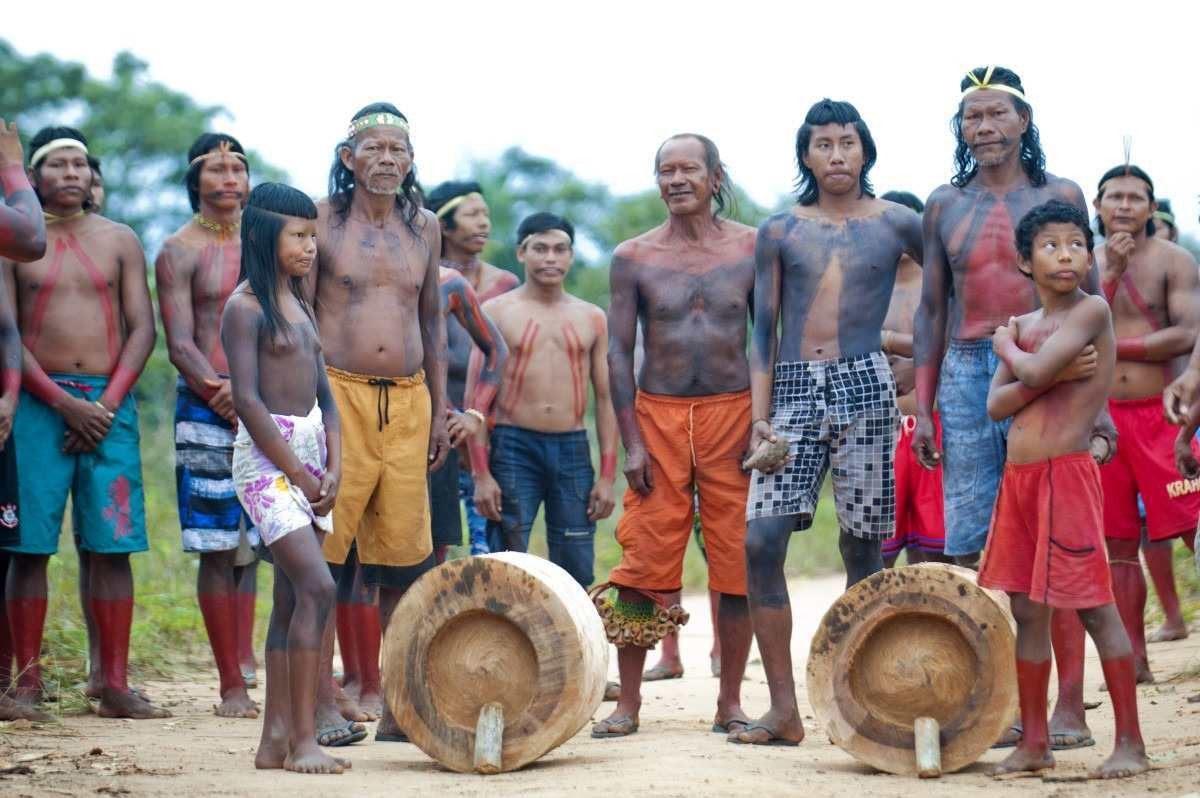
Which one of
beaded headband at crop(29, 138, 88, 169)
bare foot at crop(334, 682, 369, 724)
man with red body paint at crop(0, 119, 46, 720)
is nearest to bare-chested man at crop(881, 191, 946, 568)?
bare foot at crop(334, 682, 369, 724)

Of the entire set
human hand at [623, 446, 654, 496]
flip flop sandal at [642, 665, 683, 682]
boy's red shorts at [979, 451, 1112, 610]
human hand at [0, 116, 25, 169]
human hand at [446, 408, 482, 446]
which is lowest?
flip flop sandal at [642, 665, 683, 682]

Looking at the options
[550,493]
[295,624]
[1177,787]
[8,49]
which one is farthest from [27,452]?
[8,49]

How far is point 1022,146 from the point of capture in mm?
6078

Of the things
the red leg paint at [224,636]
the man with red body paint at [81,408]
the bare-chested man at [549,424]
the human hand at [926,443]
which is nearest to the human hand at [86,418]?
the man with red body paint at [81,408]

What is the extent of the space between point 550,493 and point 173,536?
6475mm

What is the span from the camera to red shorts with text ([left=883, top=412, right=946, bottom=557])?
24.9 ft

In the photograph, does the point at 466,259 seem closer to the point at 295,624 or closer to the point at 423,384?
the point at 423,384

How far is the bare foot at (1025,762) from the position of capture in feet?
16.2

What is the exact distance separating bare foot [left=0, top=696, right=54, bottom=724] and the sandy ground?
4.9 inches

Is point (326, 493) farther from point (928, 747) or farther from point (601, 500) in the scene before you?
point (601, 500)

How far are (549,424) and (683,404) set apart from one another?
1.82 metres

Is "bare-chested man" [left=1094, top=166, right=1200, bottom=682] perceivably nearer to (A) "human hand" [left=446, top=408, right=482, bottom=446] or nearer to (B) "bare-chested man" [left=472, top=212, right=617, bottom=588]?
(B) "bare-chested man" [left=472, top=212, right=617, bottom=588]

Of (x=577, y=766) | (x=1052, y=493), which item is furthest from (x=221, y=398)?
(x=1052, y=493)

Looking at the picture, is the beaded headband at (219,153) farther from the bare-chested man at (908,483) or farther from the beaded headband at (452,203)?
the bare-chested man at (908,483)
